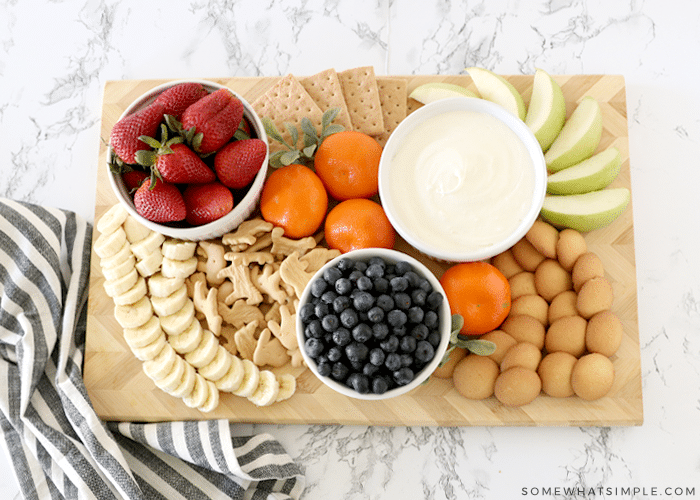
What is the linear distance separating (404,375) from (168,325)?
540 mm

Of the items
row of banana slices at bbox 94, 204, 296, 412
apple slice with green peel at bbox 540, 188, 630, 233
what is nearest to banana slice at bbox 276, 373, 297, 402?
row of banana slices at bbox 94, 204, 296, 412

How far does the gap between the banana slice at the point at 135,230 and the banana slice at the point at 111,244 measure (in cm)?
1

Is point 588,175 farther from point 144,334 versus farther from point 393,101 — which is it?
point 144,334

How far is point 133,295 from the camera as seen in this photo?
1275 mm

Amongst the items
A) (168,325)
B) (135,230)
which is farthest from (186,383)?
(135,230)

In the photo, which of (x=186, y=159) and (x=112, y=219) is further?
(x=112, y=219)

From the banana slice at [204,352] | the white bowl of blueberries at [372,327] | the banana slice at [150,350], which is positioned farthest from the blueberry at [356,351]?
the banana slice at [150,350]

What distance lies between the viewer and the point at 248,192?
124 centimetres

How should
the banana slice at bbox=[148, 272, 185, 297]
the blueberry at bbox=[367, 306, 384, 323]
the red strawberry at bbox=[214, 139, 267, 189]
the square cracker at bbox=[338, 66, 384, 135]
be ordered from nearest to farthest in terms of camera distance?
the blueberry at bbox=[367, 306, 384, 323] < the red strawberry at bbox=[214, 139, 267, 189] < the banana slice at bbox=[148, 272, 185, 297] < the square cracker at bbox=[338, 66, 384, 135]

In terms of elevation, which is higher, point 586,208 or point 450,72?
point 450,72

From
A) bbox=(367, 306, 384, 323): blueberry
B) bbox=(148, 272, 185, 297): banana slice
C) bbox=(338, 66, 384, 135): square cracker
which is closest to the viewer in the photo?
bbox=(367, 306, 384, 323): blueberry

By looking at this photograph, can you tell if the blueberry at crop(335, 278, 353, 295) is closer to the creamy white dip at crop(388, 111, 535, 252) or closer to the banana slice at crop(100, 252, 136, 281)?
the creamy white dip at crop(388, 111, 535, 252)

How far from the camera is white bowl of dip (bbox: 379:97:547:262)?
46.7 inches

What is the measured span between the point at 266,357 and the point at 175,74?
2.58 ft
